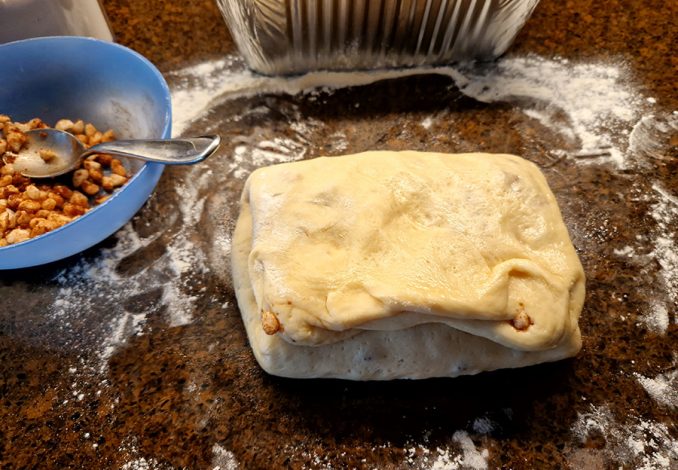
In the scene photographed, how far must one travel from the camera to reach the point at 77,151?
112cm

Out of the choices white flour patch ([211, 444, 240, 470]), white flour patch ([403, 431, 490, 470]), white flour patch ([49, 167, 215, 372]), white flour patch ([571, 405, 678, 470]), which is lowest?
white flour patch ([211, 444, 240, 470])

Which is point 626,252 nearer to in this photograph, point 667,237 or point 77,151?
point 667,237

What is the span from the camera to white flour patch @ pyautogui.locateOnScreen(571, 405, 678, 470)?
2.81 feet

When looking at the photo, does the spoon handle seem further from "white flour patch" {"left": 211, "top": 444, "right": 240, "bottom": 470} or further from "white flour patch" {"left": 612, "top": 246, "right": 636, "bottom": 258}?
"white flour patch" {"left": 612, "top": 246, "right": 636, "bottom": 258}

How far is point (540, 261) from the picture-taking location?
854 mm

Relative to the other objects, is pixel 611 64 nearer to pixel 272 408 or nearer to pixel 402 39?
pixel 402 39

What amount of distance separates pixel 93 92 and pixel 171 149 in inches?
15.5

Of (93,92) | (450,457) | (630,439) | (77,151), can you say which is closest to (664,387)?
(630,439)

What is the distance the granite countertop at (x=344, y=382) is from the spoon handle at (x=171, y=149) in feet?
0.54

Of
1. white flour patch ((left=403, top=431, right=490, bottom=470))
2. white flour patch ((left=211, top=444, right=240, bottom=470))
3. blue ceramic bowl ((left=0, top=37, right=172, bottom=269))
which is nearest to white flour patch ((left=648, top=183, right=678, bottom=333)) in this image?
white flour patch ((left=403, top=431, right=490, bottom=470))

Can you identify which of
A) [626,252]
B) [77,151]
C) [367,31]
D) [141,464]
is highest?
[367,31]

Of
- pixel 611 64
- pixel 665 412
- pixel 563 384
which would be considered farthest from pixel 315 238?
pixel 611 64

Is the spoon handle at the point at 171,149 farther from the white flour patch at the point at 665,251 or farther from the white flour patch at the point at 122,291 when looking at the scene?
the white flour patch at the point at 665,251

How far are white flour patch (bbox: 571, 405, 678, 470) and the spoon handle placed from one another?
0.84 meters
